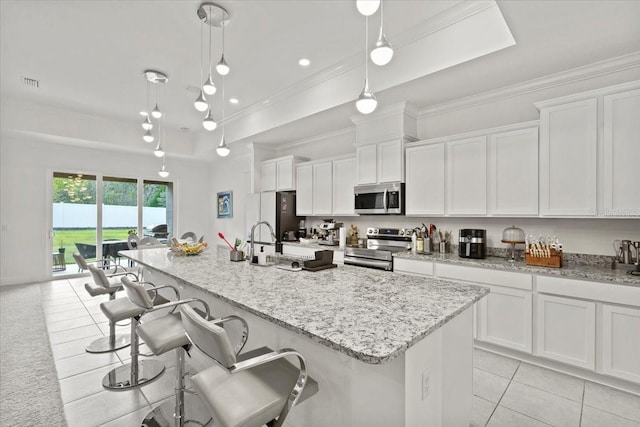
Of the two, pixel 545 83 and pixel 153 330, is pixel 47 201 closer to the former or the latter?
pixel 153 330

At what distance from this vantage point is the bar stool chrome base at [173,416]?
1932 mm

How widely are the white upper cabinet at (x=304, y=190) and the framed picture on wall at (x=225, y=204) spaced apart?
2.52 metres

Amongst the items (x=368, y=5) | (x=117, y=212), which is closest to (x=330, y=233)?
(x=368, y=5)

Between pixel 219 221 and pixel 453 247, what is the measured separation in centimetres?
584

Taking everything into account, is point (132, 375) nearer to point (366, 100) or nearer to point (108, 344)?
point (108, 344)

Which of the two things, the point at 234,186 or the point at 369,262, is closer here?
the point at 369,262

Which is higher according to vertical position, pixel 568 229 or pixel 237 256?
pixel 568 229

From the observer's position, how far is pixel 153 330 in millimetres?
1877

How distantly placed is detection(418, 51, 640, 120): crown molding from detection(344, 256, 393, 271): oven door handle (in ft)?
6.67

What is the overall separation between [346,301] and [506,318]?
2.12 metres

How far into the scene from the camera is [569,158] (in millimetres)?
2748

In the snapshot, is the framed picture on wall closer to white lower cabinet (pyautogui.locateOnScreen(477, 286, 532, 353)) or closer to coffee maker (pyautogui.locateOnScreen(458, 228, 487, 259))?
coffee maker (pyautogui.locateOnScreen(458, 228, 487, 259))

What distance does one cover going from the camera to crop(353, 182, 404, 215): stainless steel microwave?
13.0ft

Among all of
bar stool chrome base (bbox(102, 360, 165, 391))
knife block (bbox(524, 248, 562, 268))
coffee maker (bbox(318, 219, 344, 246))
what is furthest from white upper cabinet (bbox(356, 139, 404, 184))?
bar stool chrome base (bbox(102, 360, 165, 391))
